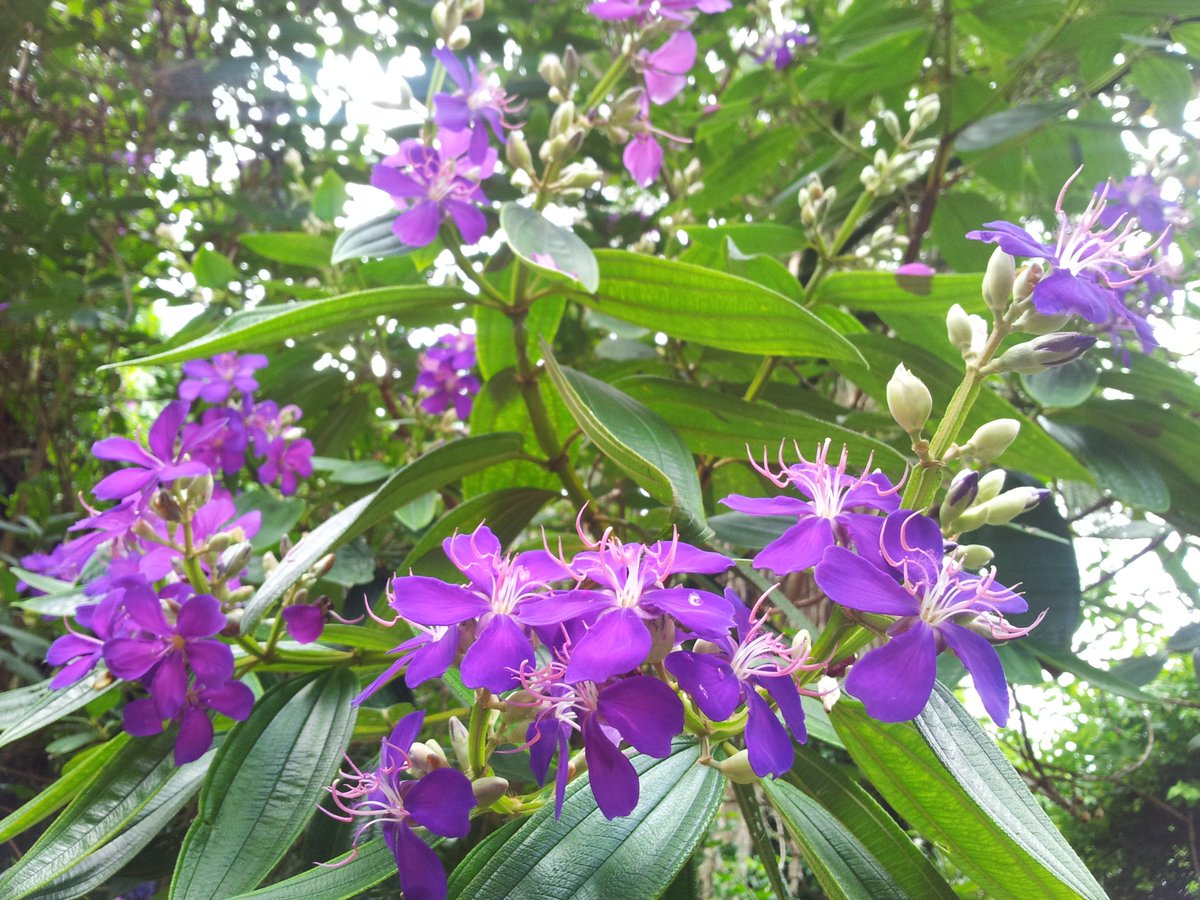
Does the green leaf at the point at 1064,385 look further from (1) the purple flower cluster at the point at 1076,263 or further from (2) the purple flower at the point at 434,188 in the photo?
(2) the purple flower at the point at 434,188

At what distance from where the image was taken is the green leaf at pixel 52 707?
0.90 m

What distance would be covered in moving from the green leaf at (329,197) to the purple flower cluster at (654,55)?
2.14 feet

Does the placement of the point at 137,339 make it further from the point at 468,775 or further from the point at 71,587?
the point at 468,775

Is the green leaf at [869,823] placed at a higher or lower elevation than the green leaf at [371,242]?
lower

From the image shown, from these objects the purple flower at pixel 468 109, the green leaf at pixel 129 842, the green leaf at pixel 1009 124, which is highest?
the purple flower at pixel 468 109

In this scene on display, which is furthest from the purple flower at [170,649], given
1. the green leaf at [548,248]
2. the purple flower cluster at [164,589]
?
the green leaf at [548,248]

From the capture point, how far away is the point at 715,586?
1.05 metres

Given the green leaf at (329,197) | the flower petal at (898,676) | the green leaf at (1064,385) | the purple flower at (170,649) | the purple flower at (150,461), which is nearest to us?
the flower petal at (898,676)

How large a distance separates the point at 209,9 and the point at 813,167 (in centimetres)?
185

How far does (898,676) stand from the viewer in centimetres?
51

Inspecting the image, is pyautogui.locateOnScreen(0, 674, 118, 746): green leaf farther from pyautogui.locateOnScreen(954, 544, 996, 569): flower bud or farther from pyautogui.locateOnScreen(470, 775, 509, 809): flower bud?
pyautogui.locateOnScreen(954, 544, 996, 569): flower bud

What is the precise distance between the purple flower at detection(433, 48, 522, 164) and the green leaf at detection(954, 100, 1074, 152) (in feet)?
2.74

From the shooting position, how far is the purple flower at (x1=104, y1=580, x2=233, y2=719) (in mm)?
821

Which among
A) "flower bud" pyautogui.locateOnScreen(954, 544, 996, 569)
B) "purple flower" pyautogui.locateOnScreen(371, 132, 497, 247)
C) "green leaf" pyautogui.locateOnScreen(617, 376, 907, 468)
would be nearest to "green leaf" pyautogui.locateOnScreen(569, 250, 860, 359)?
"green leaf" pyautogui.locateOnScreen(617, 376, 907, 468)
